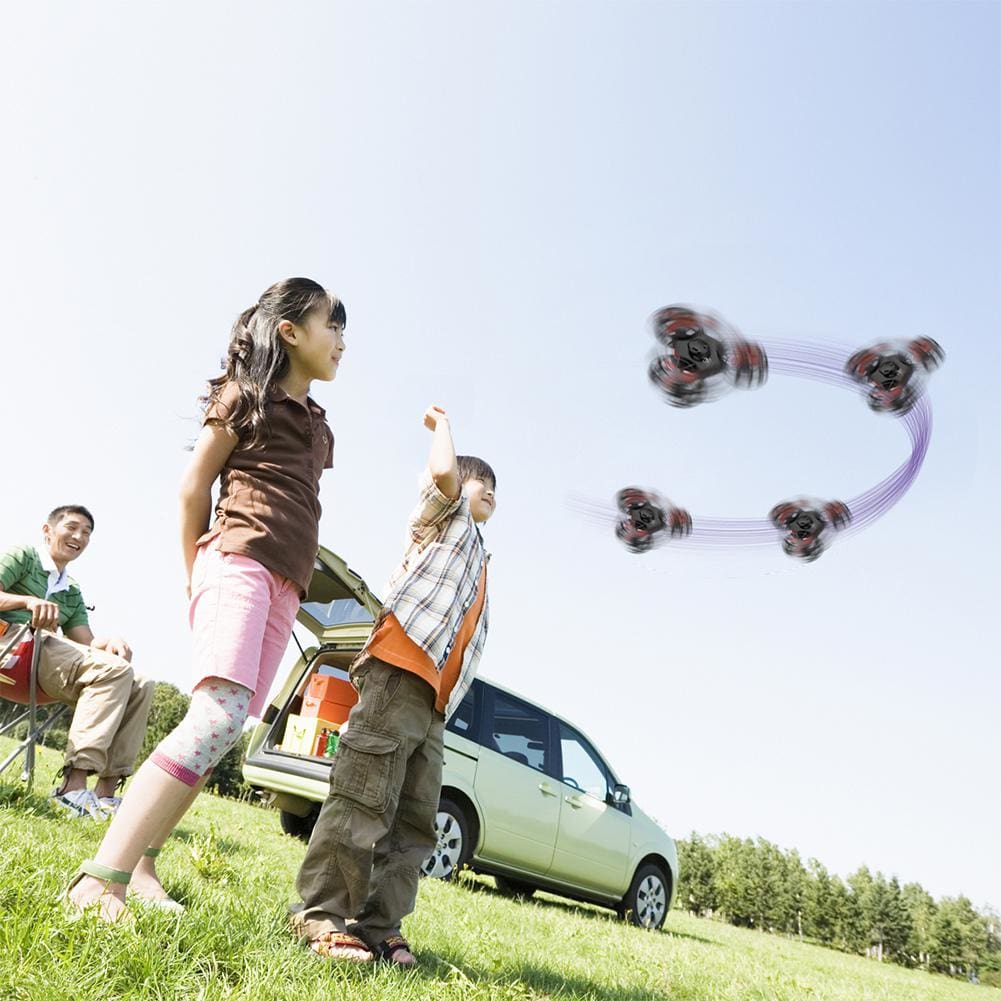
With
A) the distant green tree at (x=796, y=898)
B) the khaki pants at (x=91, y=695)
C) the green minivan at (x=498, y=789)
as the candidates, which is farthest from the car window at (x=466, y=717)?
the distant green tree at (x=796, y=898)

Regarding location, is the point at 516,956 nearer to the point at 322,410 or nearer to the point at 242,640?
the point at 242,640

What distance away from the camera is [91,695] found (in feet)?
14.6

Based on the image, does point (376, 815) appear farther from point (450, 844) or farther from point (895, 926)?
point (895, 926)

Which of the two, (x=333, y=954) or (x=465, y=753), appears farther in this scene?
(x=465, y=753)

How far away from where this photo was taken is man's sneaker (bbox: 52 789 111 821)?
4195 mm

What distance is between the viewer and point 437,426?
2.76 meters

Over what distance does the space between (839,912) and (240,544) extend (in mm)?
41058

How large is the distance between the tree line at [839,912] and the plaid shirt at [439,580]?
39.1 metres

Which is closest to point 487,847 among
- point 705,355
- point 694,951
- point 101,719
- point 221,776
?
point 694,951

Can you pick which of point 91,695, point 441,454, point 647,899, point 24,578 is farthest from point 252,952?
point 647,899

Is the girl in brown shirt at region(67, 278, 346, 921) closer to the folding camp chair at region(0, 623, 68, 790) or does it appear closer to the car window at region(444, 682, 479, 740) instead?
the folding camp chair at region(0, 623, 68, 790)

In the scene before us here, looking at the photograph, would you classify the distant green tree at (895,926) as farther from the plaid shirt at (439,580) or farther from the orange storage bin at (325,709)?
the plaid shirt at (439,580)

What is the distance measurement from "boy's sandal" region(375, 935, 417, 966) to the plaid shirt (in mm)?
695

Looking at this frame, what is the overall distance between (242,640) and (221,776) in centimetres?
3065
